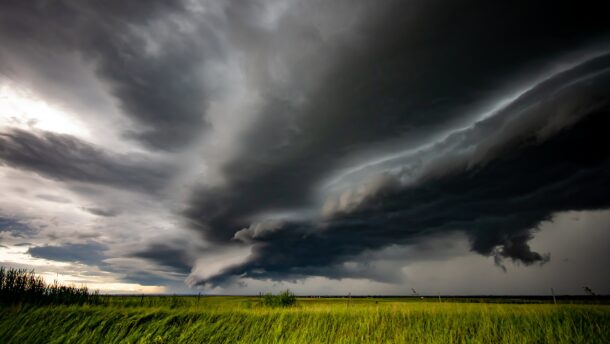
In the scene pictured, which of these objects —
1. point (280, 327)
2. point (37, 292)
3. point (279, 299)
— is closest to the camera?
point (280, 327)

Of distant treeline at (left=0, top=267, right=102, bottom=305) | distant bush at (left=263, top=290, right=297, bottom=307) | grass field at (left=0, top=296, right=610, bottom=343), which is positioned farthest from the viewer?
distant bush at (left=263, top=290, right=297, bottom=307)

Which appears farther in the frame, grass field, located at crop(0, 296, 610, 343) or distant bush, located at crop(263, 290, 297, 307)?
distant bush, located at crop(263, 290, 297, 307)

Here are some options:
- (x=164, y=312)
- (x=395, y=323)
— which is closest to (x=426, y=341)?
(x=395, y=323)

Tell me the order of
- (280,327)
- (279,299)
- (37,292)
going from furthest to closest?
(279,299), (37,292), (280,327)

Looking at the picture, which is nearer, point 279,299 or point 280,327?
point 280,327

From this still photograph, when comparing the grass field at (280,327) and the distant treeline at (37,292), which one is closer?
the grass field at (280,327)

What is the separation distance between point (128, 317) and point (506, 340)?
1206 cm

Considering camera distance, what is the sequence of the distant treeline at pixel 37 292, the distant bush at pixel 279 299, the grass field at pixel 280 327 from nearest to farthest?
1. the grass field at pixel 280 327
2. the distant treeline at pixel 37 292
3. the distant bush at pixel 279 299

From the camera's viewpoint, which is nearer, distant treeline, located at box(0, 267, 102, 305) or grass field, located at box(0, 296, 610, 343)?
grass field, located at box(0, 296, 610, 343)

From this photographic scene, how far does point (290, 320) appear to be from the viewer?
40.3 feet

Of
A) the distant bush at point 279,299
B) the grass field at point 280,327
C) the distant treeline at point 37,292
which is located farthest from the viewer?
the distant bush at point 279,299

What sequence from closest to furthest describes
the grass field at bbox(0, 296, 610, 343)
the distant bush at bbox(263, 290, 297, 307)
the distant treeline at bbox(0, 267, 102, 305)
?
the grass field at bbox(0, 296, 610, 343) < the distant treeline at bbox(0, 267, 102, 305) < the distant bush at bbox(263, 290, 297, 307)

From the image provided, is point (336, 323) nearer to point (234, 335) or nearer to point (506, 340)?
point (234, 335)

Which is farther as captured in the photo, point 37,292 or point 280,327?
point 37,292
